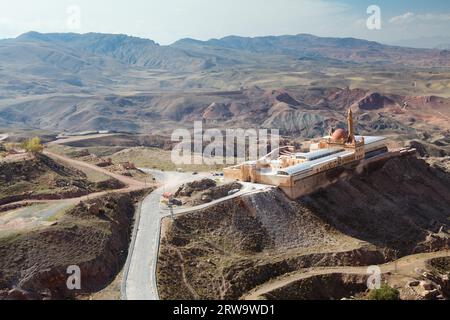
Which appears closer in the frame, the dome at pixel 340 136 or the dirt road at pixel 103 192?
the dirt road at pixel 103 192

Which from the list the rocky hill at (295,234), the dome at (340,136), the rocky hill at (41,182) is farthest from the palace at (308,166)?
the rocky hill at (41,182)

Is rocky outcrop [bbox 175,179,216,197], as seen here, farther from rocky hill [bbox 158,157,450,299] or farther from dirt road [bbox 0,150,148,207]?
dirt road [bbox 0,150,148,207]

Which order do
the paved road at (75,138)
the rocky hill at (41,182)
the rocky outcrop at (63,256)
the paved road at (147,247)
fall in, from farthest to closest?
the paved road at (75,138)
the rocky hill at (41,182)
the paved road at (147,247)
the rocky outcrop at (63,256)

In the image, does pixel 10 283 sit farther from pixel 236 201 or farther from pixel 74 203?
pixel 236 201

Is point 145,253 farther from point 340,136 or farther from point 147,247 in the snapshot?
point 340,136

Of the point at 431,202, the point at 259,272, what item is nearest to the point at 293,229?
the point at 259,272

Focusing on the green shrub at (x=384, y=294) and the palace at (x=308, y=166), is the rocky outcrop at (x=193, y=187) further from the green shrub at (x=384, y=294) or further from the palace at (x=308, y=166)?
the green shrub at (x=384, y=294)

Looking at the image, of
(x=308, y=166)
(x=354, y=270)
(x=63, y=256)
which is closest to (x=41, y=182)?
(x=63, y=256)
